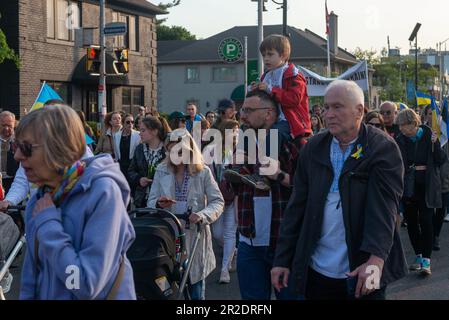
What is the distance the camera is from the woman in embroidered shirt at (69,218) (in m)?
2.70

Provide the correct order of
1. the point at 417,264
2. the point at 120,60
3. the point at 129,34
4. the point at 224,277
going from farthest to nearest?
the point at 129,34, the point at 120,60, the point at 417,264, the point at 224,277

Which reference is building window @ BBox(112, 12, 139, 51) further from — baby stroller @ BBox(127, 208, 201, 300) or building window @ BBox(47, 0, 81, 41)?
baby stroller @ BBox(127, 208, 201, 300)

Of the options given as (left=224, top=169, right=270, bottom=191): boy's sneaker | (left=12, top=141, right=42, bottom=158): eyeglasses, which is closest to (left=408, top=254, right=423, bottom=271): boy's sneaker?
(left=224, top=169, right=270, bottom=191): boy's sneaker

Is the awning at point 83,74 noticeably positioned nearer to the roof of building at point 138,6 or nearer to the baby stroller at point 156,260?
the roof of building at point 138,6

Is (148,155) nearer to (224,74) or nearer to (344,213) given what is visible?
(344,213)

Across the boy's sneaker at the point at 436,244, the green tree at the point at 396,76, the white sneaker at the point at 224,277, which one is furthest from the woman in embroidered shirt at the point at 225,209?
the green tree at the point at 396,76

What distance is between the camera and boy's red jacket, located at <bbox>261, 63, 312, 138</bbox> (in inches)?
195

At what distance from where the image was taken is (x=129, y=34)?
34062 mm

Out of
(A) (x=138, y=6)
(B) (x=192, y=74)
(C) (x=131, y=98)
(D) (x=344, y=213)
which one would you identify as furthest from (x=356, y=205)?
(B) (x=192, y=74)

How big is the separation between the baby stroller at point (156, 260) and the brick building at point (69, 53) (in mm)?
22931

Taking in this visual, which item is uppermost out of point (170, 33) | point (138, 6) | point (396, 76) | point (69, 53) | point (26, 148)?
point (170, 33)

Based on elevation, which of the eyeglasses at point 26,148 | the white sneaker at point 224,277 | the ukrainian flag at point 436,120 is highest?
the ukrainian flag at point 436,120

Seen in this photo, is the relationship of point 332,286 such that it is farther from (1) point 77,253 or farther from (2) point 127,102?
(2) point 127,102

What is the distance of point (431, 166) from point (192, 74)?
58.6 metres
